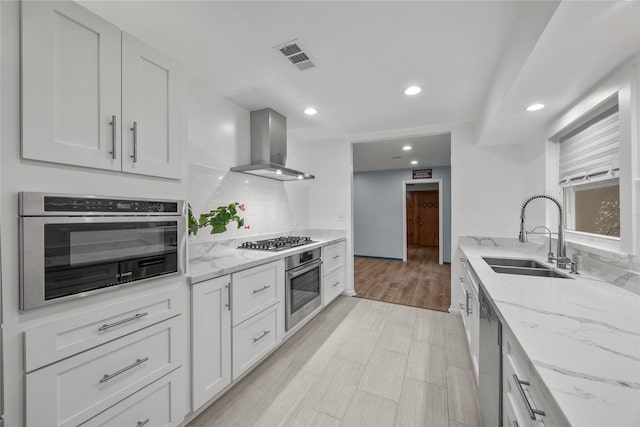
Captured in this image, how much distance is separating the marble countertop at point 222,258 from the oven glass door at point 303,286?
0.78 feet

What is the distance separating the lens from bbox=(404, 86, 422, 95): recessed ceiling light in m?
2.31

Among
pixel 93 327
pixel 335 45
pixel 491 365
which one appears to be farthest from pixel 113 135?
pixel 491 365

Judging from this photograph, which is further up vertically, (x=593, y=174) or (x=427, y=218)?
(x=593, y=174)

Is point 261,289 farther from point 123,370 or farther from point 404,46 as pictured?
point 404,46

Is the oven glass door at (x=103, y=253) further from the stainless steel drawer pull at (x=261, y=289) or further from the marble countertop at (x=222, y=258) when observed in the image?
the stainless steel drawer pull at (x=261, y=289)

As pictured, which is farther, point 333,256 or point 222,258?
point 333,256

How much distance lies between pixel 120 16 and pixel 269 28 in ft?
2.80

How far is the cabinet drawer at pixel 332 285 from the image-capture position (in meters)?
3.12

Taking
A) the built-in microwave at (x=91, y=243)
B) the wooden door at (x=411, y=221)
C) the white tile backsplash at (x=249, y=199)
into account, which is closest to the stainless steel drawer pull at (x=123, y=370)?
the built-in microwave at (x=91, y=243)

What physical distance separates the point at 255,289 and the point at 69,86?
1505 mm

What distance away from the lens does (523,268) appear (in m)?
1.87

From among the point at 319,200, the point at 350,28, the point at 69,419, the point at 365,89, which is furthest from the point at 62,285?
the point at 319,200

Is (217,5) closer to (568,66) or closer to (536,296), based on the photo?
(568,66)

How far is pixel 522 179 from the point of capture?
289cm
